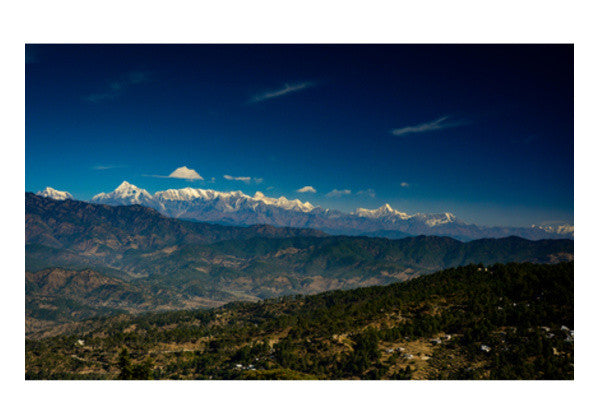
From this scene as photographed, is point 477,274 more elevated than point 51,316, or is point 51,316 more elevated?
point 477,274

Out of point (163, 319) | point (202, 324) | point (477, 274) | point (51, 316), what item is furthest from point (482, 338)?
point (51, 316)

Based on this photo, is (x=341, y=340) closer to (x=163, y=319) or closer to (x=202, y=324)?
(x=202, y=324)

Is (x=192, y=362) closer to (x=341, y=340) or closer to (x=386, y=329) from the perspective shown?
(x=341, y=340)

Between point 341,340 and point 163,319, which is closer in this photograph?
point 341,340
